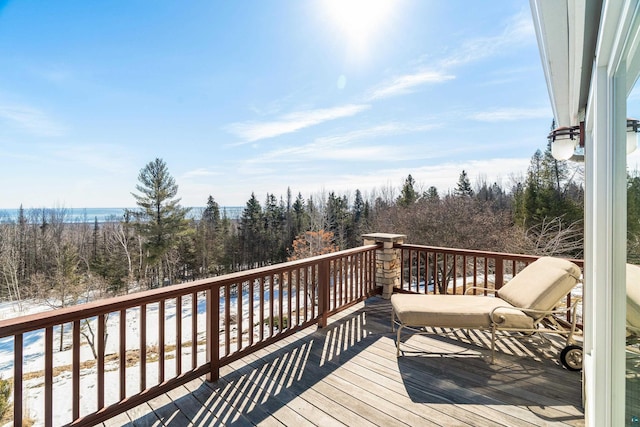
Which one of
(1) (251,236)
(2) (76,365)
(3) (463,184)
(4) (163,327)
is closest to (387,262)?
(4) (163,327)

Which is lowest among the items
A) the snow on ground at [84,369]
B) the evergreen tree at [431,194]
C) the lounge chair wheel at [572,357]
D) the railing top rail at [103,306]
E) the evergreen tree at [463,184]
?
the snow on ground at [84,369]

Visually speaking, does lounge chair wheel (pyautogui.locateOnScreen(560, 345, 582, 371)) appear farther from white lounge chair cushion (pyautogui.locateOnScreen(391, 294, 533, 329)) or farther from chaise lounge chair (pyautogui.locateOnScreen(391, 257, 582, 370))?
white lounge chair cushion (pyautogui.locateOnScreen(391, 294, 533, 329))

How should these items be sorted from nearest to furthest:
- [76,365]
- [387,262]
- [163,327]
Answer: [76,365] → [163,327] → [387,262]

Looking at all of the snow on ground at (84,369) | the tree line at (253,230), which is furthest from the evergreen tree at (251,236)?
the snow on ground at (84,369)

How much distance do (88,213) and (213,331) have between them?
29.8 m

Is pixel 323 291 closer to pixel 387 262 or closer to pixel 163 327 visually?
pixel 387 262

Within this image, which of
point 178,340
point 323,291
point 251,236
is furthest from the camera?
point 251,236

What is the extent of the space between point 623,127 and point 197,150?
23.5 meters

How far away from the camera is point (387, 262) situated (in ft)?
15.2

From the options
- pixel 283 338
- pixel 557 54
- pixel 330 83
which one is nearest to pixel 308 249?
pixel 330 83

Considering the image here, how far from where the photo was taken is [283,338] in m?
3.15

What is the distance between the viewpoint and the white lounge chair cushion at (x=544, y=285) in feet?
8.99

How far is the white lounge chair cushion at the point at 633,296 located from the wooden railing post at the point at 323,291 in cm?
278

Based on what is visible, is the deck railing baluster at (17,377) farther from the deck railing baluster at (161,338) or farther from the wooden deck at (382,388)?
the deck railing baluster at (161,338)
